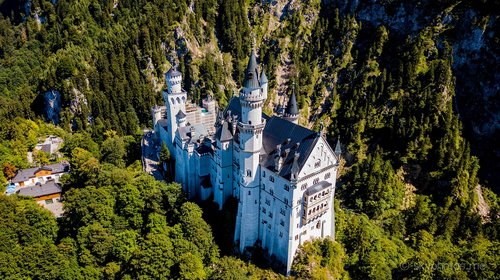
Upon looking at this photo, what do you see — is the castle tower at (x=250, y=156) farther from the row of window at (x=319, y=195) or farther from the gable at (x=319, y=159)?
the row of window at (x=319, y=195)

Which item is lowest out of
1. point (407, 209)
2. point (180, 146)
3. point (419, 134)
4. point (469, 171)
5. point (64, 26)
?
point (407, 209)

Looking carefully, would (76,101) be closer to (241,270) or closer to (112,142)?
(112,142)

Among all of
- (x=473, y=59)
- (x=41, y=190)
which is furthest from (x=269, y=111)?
(x=41, y=190)

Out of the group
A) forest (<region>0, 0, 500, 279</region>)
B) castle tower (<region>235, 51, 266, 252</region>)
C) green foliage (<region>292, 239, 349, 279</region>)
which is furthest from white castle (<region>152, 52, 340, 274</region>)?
forest (<region>0, 0, 500, 279</region>)

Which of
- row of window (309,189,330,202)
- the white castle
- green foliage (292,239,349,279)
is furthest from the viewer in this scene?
green foliage (292,239,349,279)

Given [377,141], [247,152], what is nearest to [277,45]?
[377,141]

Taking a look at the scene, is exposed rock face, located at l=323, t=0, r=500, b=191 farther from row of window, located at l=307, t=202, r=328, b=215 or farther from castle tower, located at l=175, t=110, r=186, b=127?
castle tower, located at l=175, t=110, r=186, b=127
